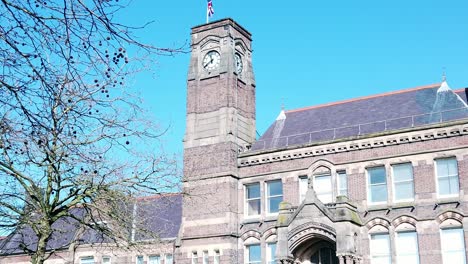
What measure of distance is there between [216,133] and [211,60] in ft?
14.8

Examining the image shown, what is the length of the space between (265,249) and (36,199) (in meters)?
18.4

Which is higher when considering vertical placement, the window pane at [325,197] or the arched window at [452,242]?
the window pane at [325,197]

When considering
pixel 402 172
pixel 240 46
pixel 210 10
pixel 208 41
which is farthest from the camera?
pixel 210 10

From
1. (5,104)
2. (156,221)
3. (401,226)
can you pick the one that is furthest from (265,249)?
(5,104)

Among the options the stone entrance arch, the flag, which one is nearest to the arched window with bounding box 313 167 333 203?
the stone entrance arch

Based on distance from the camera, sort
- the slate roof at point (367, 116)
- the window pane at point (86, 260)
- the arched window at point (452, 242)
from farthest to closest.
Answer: the window pane at point (86, 260) < the slate roof at point (367, 116) < the arched window at point (452, 242)

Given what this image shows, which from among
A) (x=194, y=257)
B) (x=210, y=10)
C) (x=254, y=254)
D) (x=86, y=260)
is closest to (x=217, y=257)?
(x=194, y=257)

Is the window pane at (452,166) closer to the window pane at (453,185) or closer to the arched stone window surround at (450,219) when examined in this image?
the window pane at (453,185)

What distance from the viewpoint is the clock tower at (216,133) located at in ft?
106

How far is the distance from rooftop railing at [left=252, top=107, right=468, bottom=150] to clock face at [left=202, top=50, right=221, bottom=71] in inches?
196

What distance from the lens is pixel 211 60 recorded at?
3584 cm

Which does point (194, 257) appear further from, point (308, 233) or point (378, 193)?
point (378, 193)

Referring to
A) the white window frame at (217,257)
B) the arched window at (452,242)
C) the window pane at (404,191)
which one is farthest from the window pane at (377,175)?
the white window frame at (217,257)

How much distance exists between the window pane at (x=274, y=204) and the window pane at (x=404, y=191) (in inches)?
232
